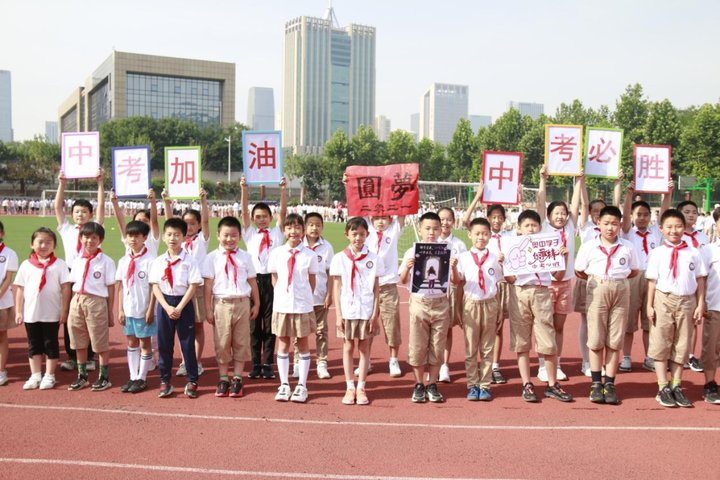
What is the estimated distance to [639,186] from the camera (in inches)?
289

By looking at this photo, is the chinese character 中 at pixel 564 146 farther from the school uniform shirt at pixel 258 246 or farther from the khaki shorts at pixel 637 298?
the school uniform shirt at pixel 258 246

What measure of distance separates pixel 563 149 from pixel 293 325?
3.67 m

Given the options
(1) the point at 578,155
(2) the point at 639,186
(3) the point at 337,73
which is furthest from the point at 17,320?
(3) the point at 337,73

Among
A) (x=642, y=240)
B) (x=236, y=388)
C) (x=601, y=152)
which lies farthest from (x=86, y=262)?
(x=642, y=240)

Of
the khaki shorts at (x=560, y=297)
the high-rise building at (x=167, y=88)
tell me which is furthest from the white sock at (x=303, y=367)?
the high-rise building at (x=167, y=88)

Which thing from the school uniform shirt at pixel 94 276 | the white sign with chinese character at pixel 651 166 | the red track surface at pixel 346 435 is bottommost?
the red track surface at pixel 346 435

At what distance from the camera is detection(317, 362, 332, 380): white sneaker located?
6887mm

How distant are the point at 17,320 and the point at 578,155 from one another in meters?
6.25

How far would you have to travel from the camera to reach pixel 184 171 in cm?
718

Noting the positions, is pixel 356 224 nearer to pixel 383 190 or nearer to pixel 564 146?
pixel 383 190

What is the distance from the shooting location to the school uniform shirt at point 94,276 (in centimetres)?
626

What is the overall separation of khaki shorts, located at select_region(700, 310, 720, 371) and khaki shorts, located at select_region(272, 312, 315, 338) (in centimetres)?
382

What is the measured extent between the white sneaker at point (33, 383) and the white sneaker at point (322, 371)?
2.82m

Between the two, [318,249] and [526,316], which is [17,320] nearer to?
[318,249]
